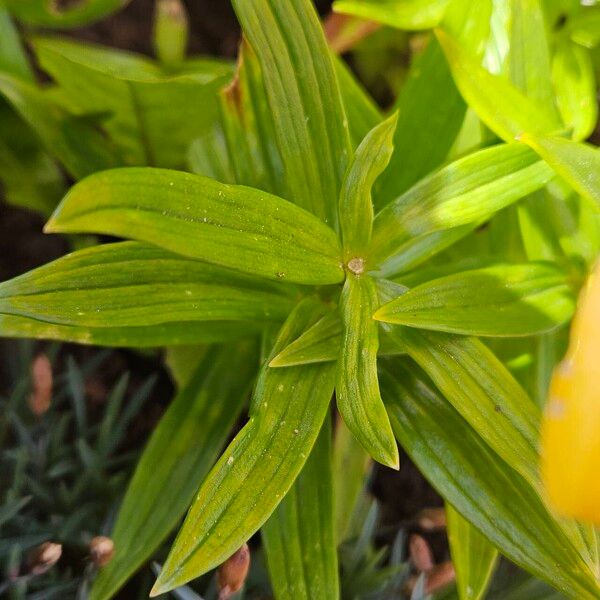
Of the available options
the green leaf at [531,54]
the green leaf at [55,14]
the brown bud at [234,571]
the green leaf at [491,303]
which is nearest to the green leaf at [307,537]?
the brown bud at [234,571]

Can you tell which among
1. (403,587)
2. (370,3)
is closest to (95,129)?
(370,3)

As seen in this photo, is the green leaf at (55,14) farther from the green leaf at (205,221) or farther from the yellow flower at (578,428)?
the yellow flower at (578,428)

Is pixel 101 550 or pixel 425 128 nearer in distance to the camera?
pixel 101 550

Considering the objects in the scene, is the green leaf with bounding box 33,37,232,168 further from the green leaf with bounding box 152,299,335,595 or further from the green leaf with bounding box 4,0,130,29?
the green leaf with bounding box 152,299,335,595

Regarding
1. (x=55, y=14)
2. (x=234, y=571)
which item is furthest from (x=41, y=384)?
(x=55, y=14)

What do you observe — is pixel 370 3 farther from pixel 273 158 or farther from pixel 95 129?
pixel 95 129

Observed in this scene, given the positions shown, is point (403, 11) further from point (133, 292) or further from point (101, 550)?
point (101, 550)

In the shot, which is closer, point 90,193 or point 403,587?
point 90,193

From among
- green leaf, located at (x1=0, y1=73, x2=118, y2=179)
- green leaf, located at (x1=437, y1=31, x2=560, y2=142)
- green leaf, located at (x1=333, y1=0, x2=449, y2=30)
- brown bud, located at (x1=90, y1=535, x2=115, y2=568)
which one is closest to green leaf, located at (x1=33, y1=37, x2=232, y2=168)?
green leaf, located at (x1=0, y1=73, x2=118, y2=179)
